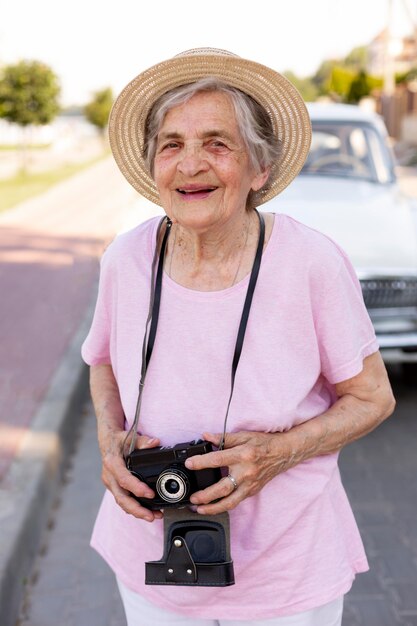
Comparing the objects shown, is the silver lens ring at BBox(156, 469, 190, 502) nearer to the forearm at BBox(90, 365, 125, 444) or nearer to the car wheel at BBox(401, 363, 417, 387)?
the forearm at BBox(90, 365, 125, 444)

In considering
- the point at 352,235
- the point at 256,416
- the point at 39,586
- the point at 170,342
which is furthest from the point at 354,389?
the point at 352,235

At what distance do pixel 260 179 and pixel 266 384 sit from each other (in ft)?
1.65

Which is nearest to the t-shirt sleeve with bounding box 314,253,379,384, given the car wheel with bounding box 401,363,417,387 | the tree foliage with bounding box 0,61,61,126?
the car wheel with bounding box 401,363,417,387

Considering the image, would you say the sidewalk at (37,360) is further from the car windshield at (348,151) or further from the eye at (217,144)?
the eye at (217,144)

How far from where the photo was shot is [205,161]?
73.4 inches

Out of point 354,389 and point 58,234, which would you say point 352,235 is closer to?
point 354,389

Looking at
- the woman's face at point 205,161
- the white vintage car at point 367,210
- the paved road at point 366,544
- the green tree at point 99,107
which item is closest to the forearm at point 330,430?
the woman's face at point 205,161

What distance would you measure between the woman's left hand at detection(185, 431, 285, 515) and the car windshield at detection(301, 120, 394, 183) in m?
5.45

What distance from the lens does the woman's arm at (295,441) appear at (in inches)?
69.4

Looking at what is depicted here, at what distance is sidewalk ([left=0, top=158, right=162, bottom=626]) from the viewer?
386 cm

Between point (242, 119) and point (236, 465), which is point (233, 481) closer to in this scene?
point (236, 465)

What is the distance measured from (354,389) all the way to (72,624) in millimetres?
2021

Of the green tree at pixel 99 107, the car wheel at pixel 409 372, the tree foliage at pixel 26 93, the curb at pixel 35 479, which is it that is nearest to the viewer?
the curb at pixel 35 479

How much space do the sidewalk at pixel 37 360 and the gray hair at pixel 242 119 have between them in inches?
80.7
